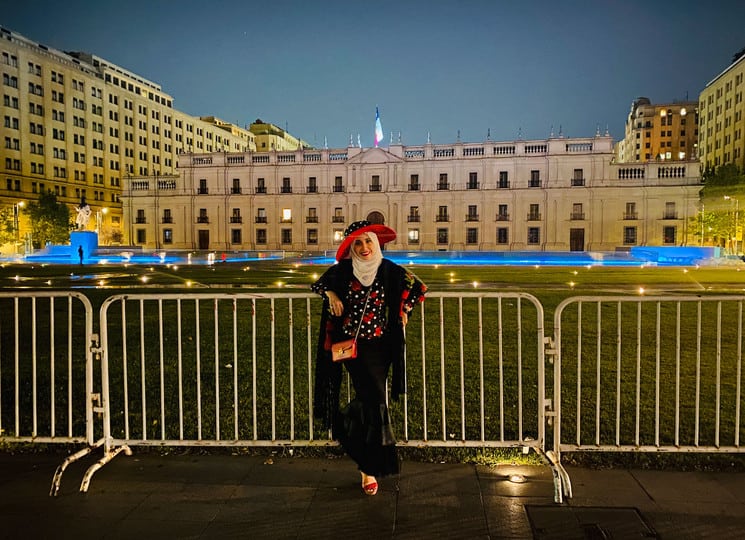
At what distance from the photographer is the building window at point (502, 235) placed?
5334 cm

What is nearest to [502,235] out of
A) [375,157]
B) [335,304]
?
[375,157]

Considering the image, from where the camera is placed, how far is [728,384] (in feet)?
19.2

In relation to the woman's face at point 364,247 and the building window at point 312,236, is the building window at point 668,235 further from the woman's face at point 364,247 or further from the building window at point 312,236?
the woman's face at point 364,247

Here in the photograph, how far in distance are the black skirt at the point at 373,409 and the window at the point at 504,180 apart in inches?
2058

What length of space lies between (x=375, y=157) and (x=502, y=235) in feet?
53.2

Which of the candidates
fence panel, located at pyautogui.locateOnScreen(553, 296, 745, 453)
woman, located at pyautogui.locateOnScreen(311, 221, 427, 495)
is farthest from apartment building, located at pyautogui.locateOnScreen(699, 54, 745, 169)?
woman, located at pyautogui.locateOnScreen(311, 221, 427, 495)

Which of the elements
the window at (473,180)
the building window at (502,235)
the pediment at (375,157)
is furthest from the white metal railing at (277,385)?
the pediment at (375,157)

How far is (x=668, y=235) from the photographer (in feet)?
164

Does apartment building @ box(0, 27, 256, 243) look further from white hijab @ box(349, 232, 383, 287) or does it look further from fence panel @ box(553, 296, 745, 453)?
white hijab @ box(349, 232, 383, 287)

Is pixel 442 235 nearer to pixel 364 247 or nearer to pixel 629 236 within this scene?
pixel 629 236

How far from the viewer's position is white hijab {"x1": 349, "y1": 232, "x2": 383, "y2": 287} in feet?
10.9

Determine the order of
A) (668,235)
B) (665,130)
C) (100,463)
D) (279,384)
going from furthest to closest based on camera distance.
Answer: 1. (665,130)
2. (668,235)
3. (279,384)
4. (100,463)

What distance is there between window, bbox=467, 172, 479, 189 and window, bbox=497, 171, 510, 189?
239 cm

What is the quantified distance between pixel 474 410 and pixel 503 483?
156cm
